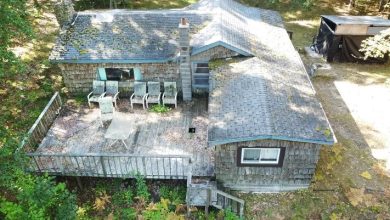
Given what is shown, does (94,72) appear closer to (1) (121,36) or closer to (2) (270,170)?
(1) (121,36)

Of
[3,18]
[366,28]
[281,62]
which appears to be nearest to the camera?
[3,18]

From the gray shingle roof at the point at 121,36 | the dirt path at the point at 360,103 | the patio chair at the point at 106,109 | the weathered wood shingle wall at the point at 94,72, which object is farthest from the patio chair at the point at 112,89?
the dirt path at the point at 360,103

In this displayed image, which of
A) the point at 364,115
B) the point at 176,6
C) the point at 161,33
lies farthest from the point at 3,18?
the point at 176,6

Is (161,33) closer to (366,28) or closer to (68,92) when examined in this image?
(68,92)

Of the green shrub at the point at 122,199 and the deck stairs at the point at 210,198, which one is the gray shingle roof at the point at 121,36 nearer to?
the green shrub at the point at 122,199

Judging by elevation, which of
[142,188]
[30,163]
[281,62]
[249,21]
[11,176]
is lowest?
[142,188]

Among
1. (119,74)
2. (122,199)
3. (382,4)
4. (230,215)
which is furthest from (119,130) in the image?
(382,4)

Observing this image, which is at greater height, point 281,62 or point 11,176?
point 281,62

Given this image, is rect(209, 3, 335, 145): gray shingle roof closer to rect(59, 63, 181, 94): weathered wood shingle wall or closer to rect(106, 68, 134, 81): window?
rect(59, 63, 181, 94): weathered wood shingle wall
